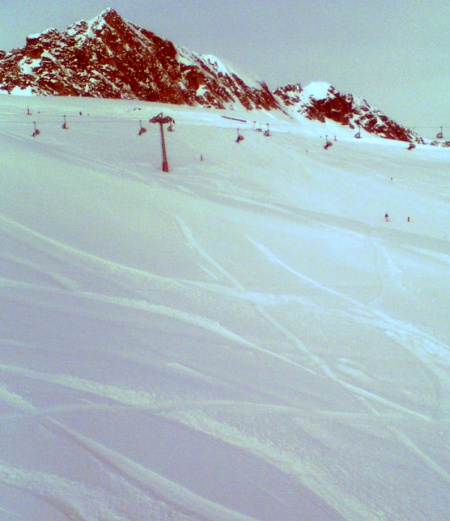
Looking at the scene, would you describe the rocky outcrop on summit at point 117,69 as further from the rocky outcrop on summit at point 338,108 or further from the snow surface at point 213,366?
the snow surface at point 213,366

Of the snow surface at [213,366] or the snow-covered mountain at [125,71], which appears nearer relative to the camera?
the snow surface at [213,366]

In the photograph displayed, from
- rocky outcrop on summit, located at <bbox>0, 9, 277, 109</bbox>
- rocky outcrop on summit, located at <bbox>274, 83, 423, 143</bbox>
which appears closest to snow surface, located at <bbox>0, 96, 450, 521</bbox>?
rocky outcrop on summit, located at <bbox>0, 9, 277, 109</bbox>

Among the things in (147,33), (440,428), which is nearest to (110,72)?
(147,33)

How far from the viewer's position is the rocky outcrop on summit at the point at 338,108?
153 meters

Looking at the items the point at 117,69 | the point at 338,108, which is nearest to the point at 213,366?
the point at 117,69

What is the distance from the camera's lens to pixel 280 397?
3.69 metres

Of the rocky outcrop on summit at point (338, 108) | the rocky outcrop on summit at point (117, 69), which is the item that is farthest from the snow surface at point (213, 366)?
the rocky outcrop on summit at point (338, 108)

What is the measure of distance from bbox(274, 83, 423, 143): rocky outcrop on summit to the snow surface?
151 meters

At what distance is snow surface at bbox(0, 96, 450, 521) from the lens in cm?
271

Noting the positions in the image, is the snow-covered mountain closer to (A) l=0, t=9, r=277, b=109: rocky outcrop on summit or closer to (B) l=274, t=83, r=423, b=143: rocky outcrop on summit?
(A) l=0, t=9, r=277, b=109: rocky outcrop on summit

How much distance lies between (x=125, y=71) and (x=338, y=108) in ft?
275

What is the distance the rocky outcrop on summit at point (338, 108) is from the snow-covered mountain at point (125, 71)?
2.73ft

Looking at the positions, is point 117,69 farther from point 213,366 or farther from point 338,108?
point 213,366

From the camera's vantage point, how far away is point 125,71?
351 feet
